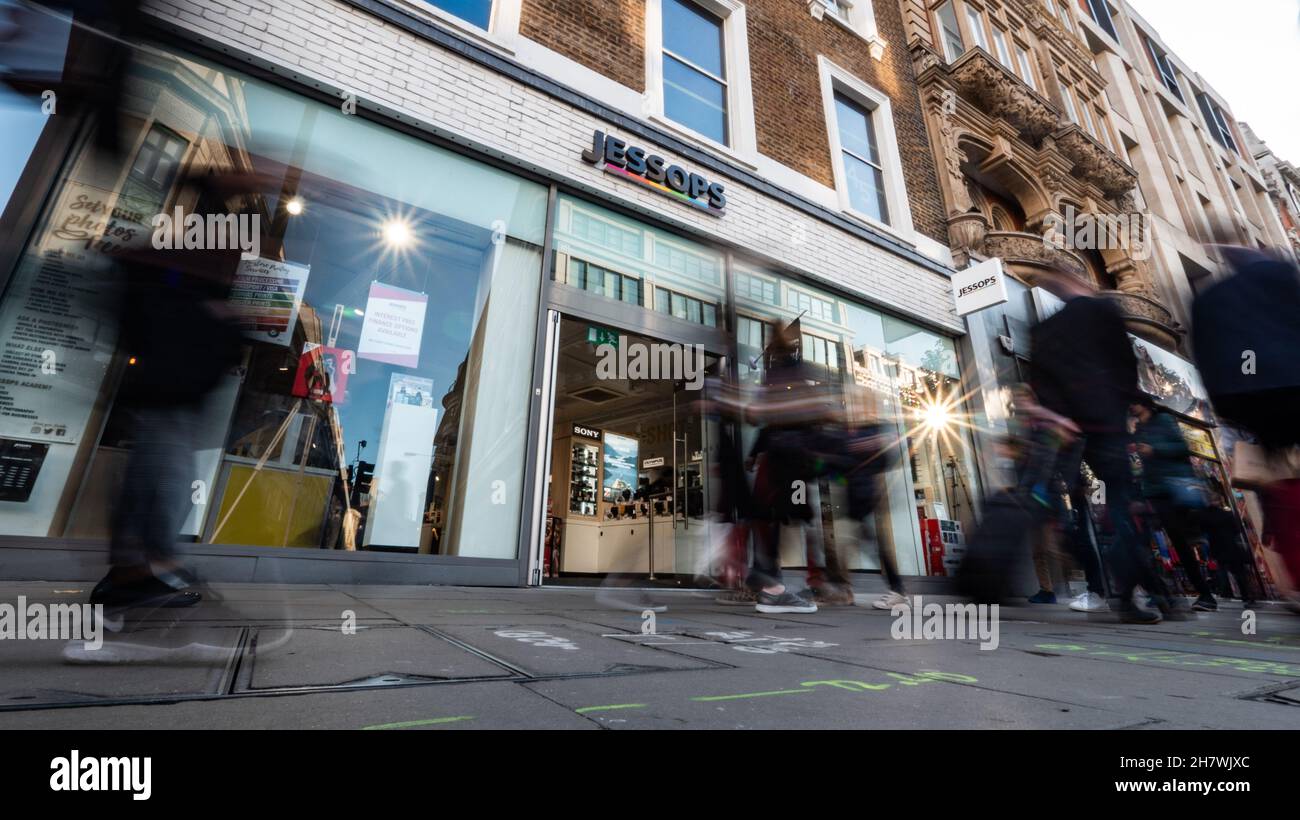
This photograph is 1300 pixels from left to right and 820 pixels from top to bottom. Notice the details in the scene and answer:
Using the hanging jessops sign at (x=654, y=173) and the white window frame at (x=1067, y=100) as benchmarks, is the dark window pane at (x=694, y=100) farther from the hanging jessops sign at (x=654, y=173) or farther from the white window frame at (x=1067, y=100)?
the white window frame at (x=1067, y=100)

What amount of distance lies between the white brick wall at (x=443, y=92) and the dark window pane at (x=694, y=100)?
2.86 feet

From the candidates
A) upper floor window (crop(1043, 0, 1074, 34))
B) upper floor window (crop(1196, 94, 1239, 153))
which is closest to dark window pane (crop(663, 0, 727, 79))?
upper floor window (crop(1043, 0, 1074, 34))

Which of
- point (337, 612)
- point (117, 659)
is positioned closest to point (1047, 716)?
point (117, 659)

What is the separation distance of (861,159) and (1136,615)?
25.3 ft

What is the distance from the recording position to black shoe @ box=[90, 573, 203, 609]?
1545 millimetres

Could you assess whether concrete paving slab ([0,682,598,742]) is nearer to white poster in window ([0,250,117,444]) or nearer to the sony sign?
white poster in window ([0,250,117,444])

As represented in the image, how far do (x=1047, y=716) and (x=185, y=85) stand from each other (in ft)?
19.0

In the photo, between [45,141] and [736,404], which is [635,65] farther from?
[45,141]

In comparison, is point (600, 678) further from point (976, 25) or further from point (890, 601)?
point (976, 25)

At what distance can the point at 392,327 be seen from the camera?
4715 mm

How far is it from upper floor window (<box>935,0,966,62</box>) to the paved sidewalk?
12.9 m

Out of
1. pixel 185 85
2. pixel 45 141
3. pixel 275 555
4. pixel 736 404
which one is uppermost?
pixel 185 85

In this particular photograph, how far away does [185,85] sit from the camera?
4059 millimetres
